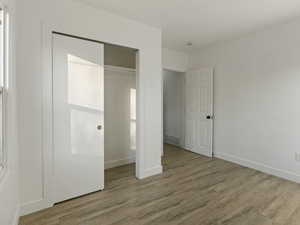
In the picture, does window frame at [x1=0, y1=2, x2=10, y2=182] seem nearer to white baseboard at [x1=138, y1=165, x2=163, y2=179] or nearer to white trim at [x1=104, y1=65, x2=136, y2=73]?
white trim at [x1=104, y1=65, x2=136, y2=73]

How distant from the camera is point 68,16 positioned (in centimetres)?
226

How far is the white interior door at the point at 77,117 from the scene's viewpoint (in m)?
2.22

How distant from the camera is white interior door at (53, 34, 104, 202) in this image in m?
2.22

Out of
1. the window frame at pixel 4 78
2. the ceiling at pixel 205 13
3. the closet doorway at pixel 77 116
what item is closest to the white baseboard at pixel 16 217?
the closet doorway at pixel 77 116

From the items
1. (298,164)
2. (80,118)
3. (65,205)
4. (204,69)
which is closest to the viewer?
(65,205)

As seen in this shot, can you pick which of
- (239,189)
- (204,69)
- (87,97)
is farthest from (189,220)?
(204,69)

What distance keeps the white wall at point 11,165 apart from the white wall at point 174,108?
3948 millimetres

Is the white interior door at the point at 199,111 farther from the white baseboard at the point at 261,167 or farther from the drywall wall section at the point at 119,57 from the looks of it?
the drywall wall section at the point at 119,57

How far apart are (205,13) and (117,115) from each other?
2.37 meters

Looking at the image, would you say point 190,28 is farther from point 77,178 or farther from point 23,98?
point 77,178

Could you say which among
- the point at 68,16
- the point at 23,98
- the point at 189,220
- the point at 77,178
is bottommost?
the point at 189,220

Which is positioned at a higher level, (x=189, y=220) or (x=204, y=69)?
(x=204, y=69)

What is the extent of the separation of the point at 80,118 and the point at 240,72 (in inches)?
127

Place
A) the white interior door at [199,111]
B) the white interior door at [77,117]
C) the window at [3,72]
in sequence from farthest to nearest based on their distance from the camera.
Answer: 1. the white interior door at [199,111]
2. the white interior door at [77,117]
3. the window at [3,72]
